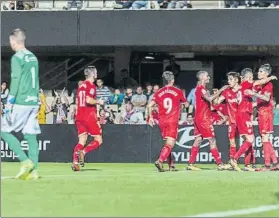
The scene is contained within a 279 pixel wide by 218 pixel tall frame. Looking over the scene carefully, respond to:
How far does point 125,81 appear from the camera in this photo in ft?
99.3

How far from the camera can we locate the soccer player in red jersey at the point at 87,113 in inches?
736

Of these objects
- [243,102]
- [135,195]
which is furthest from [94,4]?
[135,195]

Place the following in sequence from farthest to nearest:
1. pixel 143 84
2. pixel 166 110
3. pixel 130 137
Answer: pixel 143 84, pixel 130 137, pixel 166 110

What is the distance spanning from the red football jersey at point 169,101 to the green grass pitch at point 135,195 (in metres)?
2.56

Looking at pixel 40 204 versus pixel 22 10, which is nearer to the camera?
pixel 40 204

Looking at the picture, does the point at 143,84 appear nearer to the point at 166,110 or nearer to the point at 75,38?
the point at 75,38

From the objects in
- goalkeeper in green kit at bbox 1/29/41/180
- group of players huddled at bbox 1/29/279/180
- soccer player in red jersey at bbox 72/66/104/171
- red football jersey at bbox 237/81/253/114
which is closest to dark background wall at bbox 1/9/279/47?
group of players huddled at bbox 1/29/279/180

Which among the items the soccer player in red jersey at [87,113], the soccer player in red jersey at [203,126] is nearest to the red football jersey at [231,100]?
the soccer player in red jersey at [203,126]

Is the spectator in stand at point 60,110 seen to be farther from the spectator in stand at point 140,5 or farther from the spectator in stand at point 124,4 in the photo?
the spectator in stand at point 140,5

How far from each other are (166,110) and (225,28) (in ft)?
34.5

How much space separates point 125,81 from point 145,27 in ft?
7.47

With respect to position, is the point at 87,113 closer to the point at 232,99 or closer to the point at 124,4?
the point at 232,99

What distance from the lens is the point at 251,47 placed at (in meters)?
30.1

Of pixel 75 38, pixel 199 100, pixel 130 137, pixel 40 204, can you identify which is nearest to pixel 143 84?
pixel 75 38
